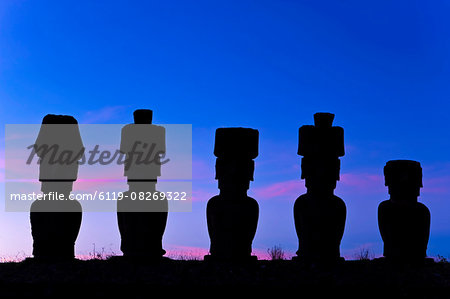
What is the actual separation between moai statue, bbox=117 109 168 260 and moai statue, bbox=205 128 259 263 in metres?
1.01

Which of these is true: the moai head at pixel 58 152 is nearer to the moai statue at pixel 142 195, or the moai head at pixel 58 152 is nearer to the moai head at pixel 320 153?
the moai statue at pixel 142 195

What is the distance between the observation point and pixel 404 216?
13383 mm

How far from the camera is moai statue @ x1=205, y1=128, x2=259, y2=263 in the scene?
12.9m

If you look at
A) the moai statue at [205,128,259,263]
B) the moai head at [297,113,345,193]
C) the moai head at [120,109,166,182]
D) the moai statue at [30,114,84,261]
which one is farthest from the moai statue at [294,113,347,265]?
the moai statue at [30,114,84,261]

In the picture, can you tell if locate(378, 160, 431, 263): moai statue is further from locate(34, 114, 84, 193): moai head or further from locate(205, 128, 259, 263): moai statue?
locate(34, 114, 84, 193): moai head

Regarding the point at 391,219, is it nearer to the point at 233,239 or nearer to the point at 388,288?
the point at 388,288

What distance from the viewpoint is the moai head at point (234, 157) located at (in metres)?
13.1

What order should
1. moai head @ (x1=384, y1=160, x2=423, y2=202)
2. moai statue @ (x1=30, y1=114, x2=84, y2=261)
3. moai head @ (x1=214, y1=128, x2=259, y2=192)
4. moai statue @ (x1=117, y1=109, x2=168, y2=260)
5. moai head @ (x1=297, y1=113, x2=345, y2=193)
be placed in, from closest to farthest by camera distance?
moai statue @ (x1=117, y1=109, x2=168, y2=260) → moai statue @ (x1=30, y1=114, x2=84, y2=261) → moai head @ (x1=214, y1=128, x2=259, y2=192) → moai head @ (x1=297, y1=113, x2=345, y2=193) → moai head @ (x1=384, y1=160, x2=423, y2=202)

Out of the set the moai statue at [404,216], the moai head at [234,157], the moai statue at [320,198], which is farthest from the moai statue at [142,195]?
the moai statue at [404,216]

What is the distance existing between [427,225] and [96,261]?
21.7ft

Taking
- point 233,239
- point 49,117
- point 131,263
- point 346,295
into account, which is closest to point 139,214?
point 131,263

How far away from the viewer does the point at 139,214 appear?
12.8m

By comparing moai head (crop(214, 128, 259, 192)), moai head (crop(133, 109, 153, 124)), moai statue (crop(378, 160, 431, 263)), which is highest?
moai head (crop(133, 109, 153, 124))

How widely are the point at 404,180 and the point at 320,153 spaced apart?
1818mm
